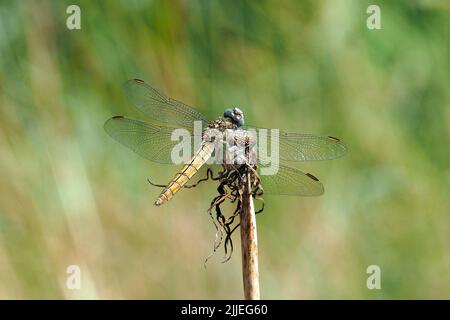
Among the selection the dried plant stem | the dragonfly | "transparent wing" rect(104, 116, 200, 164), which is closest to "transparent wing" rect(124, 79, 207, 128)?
the dragonfly

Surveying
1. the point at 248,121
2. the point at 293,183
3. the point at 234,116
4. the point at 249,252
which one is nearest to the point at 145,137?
the point at 234,116

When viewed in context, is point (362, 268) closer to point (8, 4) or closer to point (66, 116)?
point (66, 116)

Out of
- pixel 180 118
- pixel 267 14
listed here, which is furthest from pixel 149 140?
pixel 267 14

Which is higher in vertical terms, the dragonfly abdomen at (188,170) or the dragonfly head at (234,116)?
the dragonfly head at (234,116)

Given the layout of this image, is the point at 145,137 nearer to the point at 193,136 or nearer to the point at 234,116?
the point at 193,136

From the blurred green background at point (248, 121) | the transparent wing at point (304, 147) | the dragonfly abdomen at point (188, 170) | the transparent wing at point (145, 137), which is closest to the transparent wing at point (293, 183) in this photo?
the transparent wing at point (304, 147)

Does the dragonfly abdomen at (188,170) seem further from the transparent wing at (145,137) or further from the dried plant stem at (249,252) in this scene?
the dried plant stem at (249,252)

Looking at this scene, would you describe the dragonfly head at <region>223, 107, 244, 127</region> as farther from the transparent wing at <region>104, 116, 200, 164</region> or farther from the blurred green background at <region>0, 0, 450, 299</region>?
the blurred green background at <region>0, 0, 450, 299</region>
